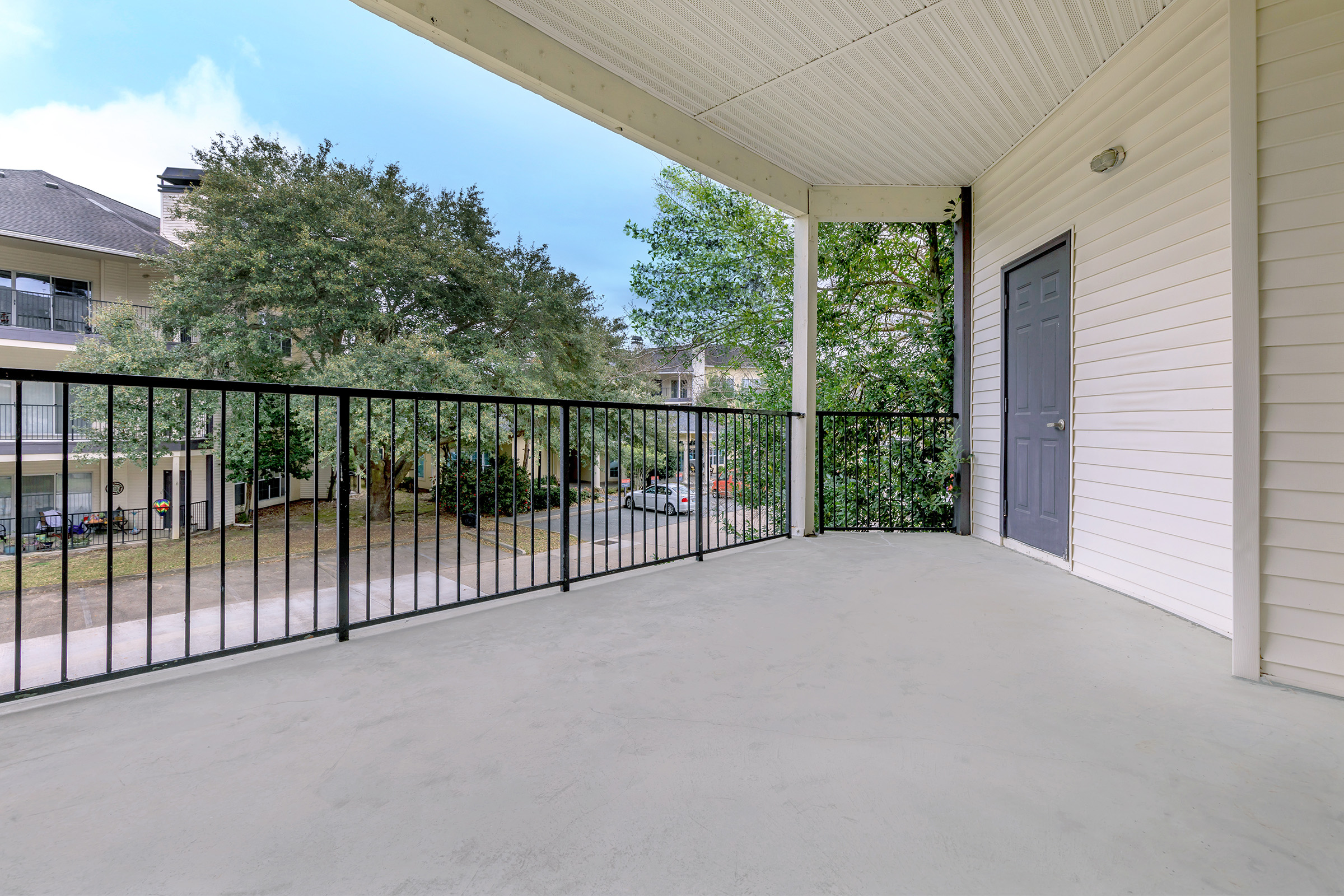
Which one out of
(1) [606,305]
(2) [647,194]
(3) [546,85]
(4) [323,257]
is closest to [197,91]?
(4) [323,257]

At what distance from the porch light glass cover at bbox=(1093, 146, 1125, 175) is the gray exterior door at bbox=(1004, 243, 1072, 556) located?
0.48 metres

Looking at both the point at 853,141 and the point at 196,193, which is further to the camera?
the point at 196,193

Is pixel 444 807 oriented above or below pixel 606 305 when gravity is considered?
below

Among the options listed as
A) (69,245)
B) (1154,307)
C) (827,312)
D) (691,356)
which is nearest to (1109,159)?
(1154,307)

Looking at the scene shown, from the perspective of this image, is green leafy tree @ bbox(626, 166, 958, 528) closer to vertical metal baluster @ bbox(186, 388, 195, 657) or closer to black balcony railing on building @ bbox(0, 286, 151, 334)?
vertical metal baluster @ bbox(186, 388, 195, 657)

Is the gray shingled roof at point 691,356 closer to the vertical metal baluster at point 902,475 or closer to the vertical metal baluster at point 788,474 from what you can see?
the vertical metal baluster at point 902,475

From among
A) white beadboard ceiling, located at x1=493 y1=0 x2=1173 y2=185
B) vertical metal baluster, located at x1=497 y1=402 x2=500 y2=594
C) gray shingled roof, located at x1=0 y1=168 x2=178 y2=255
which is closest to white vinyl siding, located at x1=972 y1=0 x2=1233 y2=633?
white beadboard ceiling, located at x1=493 y1=0 x2=1173 y2=185

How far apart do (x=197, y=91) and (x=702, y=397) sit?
1691cm

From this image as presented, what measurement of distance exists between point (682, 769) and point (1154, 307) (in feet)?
9.75

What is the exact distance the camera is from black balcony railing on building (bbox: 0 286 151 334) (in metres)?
8.42

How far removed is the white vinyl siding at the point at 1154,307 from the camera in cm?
225

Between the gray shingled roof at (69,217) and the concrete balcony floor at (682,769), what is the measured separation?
1116 cm

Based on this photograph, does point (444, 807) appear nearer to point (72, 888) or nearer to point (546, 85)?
point (72, 888)

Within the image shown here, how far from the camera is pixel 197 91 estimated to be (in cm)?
1451
